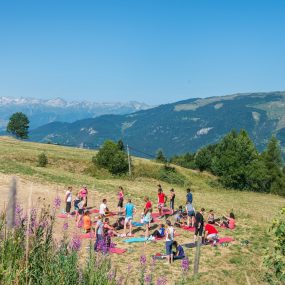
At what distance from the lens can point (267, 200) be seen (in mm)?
59281

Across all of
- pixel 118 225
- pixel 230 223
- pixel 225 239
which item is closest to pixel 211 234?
pixel 225 239

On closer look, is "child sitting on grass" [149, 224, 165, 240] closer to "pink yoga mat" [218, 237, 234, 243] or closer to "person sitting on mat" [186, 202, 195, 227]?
"person sitting on mat" [186, 202, 195, 227]

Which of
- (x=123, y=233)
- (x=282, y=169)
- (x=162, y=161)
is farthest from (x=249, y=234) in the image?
(x=282, y=169)

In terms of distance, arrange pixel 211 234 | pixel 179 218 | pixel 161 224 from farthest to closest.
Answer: pixel 179 218
pixel 161 224
pixel 211 234

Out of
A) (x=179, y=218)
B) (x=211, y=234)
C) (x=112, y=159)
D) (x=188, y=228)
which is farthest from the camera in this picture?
(x=112, y=159)

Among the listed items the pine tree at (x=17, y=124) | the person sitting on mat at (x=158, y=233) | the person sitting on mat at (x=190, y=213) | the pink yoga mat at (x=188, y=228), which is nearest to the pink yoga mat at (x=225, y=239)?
the pink yoga mat at (x=188, y=228)

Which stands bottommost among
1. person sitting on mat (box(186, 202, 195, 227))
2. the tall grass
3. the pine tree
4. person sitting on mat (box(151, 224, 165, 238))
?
person sitting on mat (box(151, 224, 165, 238))

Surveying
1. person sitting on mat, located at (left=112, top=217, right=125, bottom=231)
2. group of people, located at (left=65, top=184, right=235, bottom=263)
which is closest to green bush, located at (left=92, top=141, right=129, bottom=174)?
group of people, located at (left=65, top=184, right=235, bottom=263)

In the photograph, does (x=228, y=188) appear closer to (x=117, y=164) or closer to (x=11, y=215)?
(x=117, y=164)

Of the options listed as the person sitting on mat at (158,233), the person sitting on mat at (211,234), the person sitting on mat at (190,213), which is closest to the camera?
the person sitting on mat at (211,234)

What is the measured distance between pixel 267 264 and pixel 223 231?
1961 cm

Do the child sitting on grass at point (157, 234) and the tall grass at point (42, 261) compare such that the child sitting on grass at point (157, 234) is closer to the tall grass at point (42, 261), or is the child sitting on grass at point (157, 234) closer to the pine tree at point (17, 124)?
the tall grass at point (42, 261)

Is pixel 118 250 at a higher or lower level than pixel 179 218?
lower

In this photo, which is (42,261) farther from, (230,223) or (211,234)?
(230,223)
